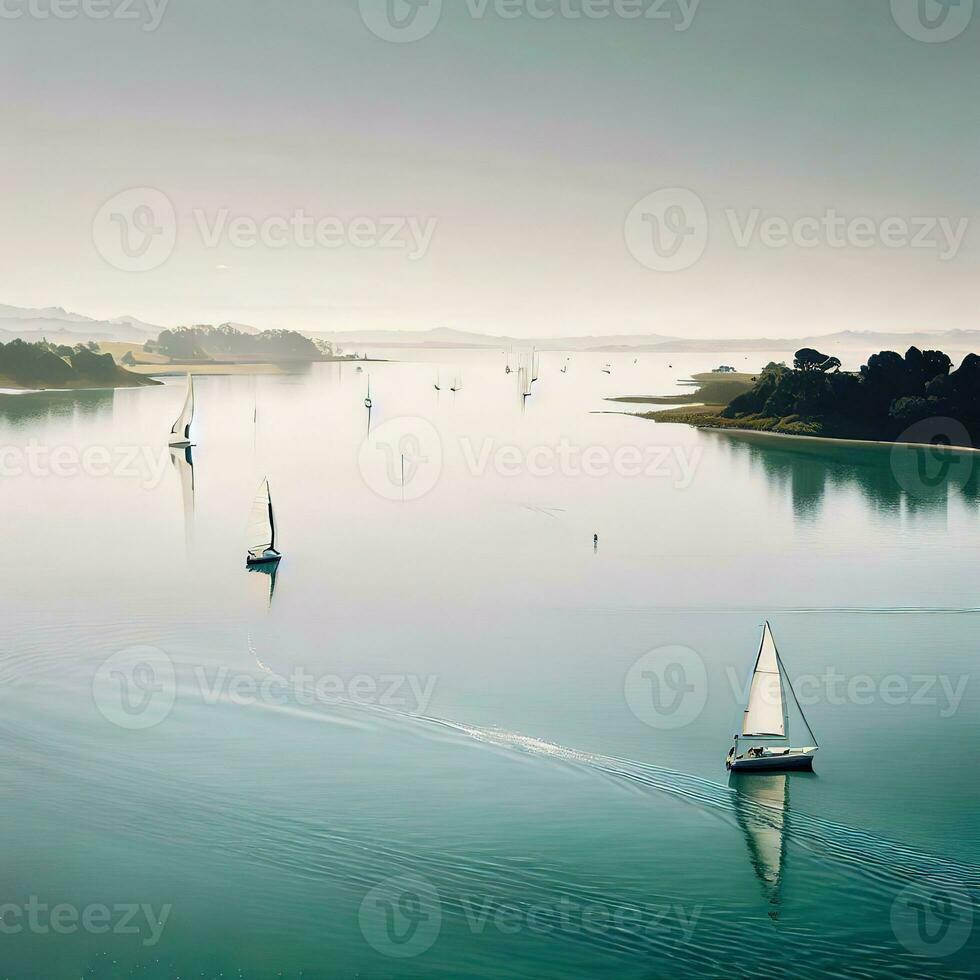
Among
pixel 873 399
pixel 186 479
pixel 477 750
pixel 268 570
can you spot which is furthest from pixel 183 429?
pixel 477 750

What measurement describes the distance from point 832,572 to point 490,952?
39383mm

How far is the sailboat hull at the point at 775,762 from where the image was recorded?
28.7 metres

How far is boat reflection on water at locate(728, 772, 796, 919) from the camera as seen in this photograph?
77.9 feet

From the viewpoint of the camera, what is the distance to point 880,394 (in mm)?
124812

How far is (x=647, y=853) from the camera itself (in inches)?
965

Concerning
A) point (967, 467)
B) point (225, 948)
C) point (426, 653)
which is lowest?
point (225, 948)

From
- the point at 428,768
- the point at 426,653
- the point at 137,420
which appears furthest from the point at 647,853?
the point at 137,420

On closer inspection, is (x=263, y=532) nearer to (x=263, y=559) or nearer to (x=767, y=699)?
(x=263, y=559)

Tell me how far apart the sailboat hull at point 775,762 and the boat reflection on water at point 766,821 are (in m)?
0.16

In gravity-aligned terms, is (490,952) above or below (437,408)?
below

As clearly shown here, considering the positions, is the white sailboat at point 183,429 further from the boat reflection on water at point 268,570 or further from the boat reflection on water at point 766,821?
the boat reflection on water at point 766,821

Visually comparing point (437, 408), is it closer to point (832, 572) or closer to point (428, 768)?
point (832, 572)

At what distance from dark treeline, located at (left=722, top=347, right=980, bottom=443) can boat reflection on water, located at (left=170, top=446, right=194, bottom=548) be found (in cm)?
7241

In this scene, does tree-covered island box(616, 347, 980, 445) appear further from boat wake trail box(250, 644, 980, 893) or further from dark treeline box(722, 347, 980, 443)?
boat wake trail box(250, 644, 980, 893)
